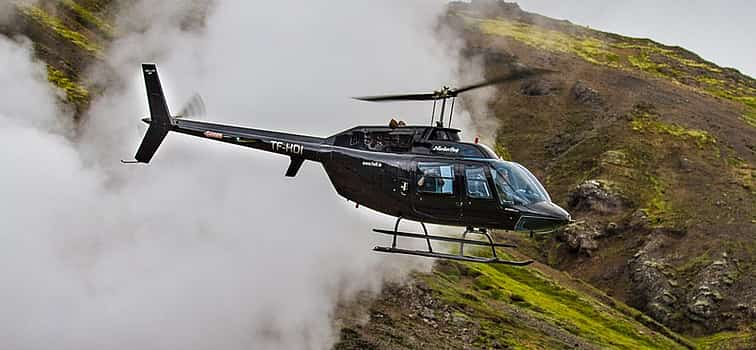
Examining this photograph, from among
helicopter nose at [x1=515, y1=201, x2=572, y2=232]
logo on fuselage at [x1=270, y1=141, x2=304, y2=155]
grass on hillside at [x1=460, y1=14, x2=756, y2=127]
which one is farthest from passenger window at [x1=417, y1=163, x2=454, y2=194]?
grass on hillside at [x1=460, y1=14, x2=756, y2=127]

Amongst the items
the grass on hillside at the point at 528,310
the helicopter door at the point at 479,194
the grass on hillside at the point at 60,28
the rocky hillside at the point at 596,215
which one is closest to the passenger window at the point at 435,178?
the helicopter door at the point at 479,194

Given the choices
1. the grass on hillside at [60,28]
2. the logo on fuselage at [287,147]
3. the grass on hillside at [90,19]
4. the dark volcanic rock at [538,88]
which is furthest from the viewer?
→ the dark volcanic rock at [538,88]

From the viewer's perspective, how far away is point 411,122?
8869 cm

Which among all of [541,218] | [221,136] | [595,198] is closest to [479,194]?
[541,218]

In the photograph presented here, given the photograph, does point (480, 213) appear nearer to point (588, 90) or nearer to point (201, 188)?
point (201, 188)

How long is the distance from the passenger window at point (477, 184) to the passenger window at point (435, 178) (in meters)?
0.61

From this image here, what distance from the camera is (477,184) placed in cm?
2645

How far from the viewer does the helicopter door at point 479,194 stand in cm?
2639

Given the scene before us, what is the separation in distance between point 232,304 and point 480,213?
30704 millimetres

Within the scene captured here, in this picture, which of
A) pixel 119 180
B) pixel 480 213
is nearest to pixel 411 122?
pixel 119 180

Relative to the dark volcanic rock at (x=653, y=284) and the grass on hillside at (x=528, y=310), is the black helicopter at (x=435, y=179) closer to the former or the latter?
the grass on hillside at (x=528, y=310)

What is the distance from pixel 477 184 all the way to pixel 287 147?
305 inches

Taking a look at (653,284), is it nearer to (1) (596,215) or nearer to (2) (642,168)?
(1) (596,215)

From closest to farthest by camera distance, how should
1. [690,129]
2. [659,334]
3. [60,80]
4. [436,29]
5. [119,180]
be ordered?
1. [119,180]
2. [60,80]
3. [659,334]
4. [690,129]
5. [436,29]
